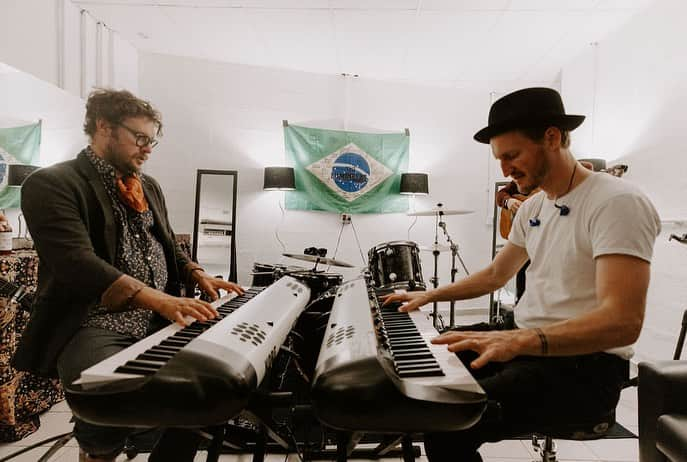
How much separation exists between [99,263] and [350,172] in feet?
12.7

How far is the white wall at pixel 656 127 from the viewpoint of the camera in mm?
3055

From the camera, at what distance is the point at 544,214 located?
1468mm

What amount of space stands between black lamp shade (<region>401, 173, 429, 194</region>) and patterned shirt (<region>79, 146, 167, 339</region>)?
3.50 metres

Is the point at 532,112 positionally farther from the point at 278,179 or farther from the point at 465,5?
the point at 278,179

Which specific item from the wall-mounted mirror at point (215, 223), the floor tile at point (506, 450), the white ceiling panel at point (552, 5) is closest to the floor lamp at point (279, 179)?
the wall-mounted mirror at point (215, 223)

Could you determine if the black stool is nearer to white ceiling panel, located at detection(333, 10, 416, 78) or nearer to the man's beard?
the man's beard

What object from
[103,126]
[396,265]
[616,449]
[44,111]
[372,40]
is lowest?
[616,449]

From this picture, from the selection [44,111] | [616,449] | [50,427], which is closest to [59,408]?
[50,427]

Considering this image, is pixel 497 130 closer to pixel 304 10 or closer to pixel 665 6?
pixel 304 10

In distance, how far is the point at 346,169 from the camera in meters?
4.98

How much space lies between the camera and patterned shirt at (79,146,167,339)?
144 cm

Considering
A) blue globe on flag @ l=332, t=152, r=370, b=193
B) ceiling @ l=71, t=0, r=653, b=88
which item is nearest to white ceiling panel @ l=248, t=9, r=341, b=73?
ceiling @ l=71, t=0, r=653, b=88

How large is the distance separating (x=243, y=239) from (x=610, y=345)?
14.4 feet

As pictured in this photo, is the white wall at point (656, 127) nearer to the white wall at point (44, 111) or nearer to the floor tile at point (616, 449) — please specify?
the floor tile at point (616, 449)
